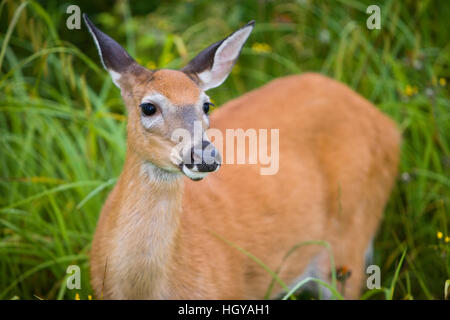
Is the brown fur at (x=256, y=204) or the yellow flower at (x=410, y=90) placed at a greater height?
the yellow flower at (x=410, y=90)

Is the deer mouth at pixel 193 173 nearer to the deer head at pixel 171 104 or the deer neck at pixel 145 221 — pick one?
the deer head at pixel 171 104

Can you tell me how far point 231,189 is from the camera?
4.02 metres

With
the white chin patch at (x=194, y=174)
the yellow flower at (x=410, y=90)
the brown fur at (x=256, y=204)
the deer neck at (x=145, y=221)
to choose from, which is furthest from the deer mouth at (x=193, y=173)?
the yellow flower at (x=410, y=90)

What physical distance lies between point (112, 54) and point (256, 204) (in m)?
1.38

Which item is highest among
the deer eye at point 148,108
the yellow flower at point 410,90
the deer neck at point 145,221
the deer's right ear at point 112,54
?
the yellow flower at point 410,90

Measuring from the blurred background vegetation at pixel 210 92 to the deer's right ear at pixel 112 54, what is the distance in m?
0.62

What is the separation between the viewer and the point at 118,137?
4.58 meters

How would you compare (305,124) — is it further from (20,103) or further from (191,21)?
(191,21)

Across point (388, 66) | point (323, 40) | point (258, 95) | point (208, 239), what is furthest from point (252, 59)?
point (208, 239)

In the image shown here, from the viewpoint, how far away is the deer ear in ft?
11.0

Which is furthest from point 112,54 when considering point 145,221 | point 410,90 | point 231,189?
point 410,90

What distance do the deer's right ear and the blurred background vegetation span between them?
2.02 feet

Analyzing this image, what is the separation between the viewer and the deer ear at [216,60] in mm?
3340

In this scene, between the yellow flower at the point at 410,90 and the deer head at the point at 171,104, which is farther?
the yellow flower at the point at 410,90
